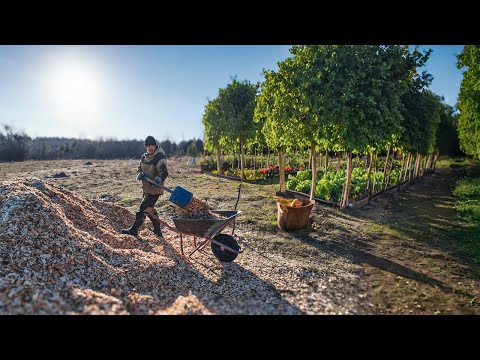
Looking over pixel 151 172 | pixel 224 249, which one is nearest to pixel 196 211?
pixel 224 249

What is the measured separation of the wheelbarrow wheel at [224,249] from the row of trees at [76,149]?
29.1 meters

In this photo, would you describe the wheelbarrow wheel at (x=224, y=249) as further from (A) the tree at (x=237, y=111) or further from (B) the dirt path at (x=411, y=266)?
(A) the tree at (x=237, y=111)

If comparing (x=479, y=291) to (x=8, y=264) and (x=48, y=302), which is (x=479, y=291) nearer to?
(x=48, y=302)

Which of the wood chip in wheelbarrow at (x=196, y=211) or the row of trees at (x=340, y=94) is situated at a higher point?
the row of trees at (x=340, y=94)

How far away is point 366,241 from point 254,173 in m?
11.6

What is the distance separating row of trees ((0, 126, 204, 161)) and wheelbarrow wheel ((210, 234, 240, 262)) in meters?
29.1

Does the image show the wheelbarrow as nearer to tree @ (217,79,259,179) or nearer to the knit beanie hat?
the knit beanie hat

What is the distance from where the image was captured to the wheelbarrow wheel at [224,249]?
5.95 meters

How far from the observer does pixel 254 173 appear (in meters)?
19.0

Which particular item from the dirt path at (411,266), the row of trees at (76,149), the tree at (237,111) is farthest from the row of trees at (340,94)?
the row of trees at (76,149)

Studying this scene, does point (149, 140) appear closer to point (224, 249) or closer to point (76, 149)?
point (224, 249)

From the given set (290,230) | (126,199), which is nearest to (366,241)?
(290,230)

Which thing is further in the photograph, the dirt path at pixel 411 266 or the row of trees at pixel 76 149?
the row of trees at pixel 76 149

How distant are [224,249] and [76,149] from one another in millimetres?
38069
